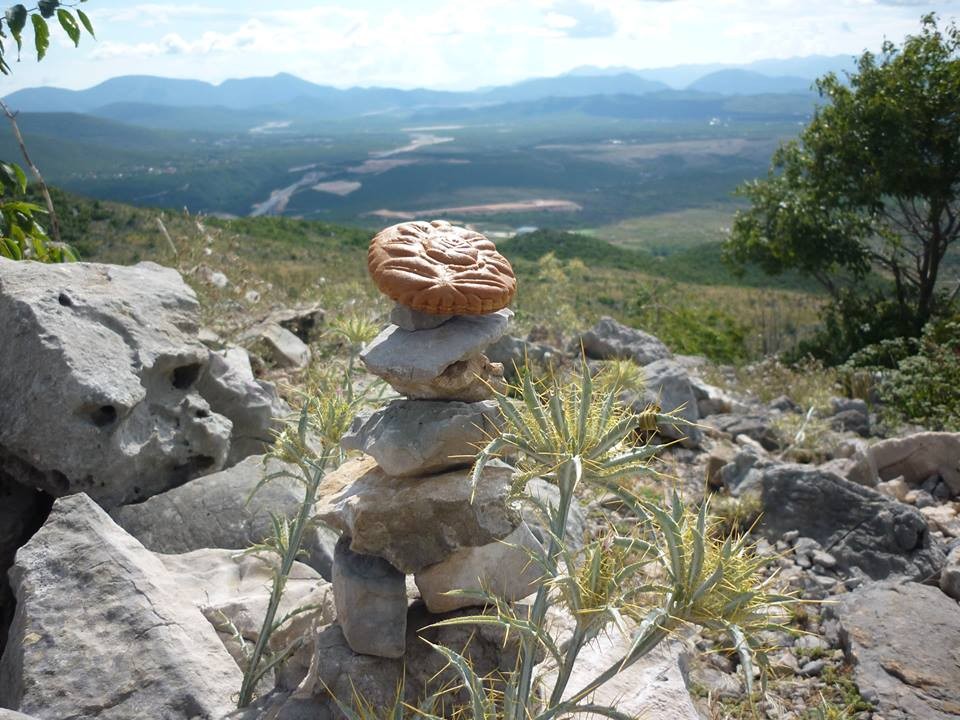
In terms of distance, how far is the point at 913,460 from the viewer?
8484 mm

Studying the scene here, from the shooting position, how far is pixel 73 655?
4426 millimetres

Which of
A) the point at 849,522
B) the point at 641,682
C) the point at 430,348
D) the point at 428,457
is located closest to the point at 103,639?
the point at 428,457

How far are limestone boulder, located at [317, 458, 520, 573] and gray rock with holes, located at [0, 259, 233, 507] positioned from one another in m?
2.43

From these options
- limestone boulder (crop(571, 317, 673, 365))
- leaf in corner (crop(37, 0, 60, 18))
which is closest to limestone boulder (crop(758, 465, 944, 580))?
limestone boulder (crop(571, 317, 673, 365))

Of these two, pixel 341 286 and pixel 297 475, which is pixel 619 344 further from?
pixel 297 475

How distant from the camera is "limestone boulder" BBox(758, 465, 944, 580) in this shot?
257 inches

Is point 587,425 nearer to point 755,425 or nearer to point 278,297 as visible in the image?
point 755,425

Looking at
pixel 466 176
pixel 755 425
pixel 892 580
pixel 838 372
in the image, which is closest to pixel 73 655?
pixel 892 580

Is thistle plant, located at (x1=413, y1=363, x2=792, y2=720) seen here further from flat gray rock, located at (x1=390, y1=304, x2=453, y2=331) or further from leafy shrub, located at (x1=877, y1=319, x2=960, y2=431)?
leafy shrub, located at (x1=877, y1=319, x2=960, y2=431)

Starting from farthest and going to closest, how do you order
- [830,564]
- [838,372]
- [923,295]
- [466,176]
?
[466,176], [923,295], [838,372], [830,564]

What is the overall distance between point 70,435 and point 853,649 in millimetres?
5782

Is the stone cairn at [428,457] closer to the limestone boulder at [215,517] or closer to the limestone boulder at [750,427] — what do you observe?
the limestone boulder at [215,517]

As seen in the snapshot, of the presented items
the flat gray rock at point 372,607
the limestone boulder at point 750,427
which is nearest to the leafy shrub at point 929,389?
the limestone boulder at point 750,427

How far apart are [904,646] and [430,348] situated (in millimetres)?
3793
